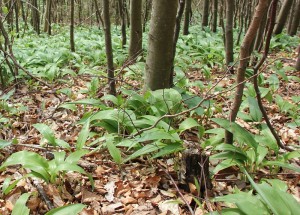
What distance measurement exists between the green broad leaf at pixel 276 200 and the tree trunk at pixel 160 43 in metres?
1.98

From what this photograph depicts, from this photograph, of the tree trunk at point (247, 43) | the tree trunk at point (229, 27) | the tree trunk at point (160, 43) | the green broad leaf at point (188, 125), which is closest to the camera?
the tree trunk at point (247, 43)

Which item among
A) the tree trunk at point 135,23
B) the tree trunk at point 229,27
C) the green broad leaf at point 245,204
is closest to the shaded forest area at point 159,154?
the green broad leaf at point 245,204

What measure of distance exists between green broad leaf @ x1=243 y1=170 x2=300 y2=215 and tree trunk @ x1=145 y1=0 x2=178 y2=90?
1.98 meters

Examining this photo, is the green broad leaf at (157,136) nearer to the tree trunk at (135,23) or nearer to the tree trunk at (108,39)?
the tree trunk at (108,39)

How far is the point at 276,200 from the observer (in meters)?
1.48

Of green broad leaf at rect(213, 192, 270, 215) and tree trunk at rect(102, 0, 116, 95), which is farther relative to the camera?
tree trunk at rect(102, 0, 116, 95)

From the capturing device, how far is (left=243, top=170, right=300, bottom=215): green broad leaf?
143 cm

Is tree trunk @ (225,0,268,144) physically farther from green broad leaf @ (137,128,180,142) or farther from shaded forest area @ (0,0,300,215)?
green broad leaf @ (137,128,180,142)

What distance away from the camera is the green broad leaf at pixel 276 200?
1.43 metres

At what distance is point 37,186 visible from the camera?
2.10 meters

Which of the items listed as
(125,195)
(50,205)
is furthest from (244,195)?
(50,205)

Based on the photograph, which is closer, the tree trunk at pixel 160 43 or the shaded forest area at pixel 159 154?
the shaded forest area at pixel 159 154

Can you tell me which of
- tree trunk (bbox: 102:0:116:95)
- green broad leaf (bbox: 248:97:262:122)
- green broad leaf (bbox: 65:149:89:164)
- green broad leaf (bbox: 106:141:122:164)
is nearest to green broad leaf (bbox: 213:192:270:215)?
green broad leaf (bbox: 106:141:122:164)

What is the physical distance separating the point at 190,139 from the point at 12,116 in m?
2.19
